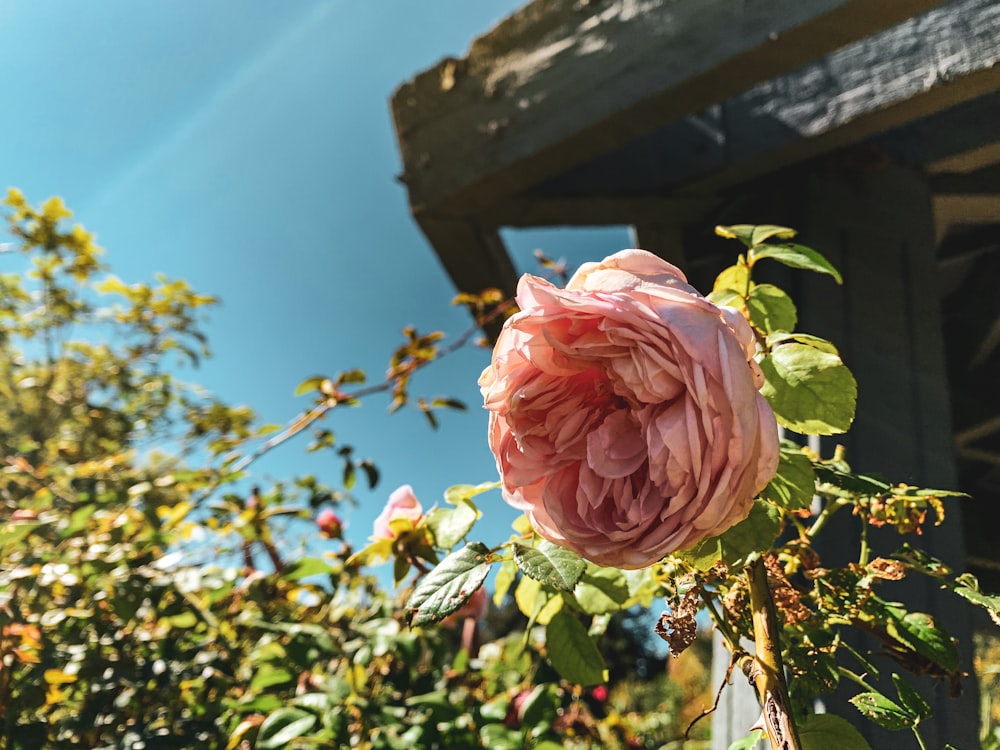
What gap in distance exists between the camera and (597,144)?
1087mm

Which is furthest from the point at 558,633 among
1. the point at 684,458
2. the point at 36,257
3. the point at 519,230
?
the point at 36,257

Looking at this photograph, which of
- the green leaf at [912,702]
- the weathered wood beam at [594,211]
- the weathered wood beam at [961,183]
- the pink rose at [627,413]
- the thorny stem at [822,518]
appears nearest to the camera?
the pink rose at [627,413]

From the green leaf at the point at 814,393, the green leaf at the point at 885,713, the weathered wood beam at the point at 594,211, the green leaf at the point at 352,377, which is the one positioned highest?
the weathered wood beam at the point at 594,211

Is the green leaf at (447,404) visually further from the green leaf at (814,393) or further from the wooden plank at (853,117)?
the green leaf at (814,393)

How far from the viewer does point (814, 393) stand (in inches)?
17.8

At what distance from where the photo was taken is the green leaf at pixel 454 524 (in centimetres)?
60

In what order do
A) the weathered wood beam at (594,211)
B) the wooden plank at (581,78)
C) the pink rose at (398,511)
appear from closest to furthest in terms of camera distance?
the pink rose at (398,511)
the wooden plank at (581,78)
the weathered wood beam at (594,211)

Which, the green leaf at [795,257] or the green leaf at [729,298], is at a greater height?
the green leaf at [795,257]

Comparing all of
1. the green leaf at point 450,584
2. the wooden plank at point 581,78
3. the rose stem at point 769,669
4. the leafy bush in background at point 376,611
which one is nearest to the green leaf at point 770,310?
the leafy bush in background at point 376,611

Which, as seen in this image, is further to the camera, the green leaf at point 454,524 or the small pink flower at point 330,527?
the small pink flower at point 330,527

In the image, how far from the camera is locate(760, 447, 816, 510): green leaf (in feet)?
1.46

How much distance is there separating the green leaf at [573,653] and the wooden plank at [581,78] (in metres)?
0.77

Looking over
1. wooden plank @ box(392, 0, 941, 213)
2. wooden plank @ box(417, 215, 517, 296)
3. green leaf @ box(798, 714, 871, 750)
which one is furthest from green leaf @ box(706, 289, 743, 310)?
wooden plank @ box(417, 215, 517, 296)

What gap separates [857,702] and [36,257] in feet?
9.41
